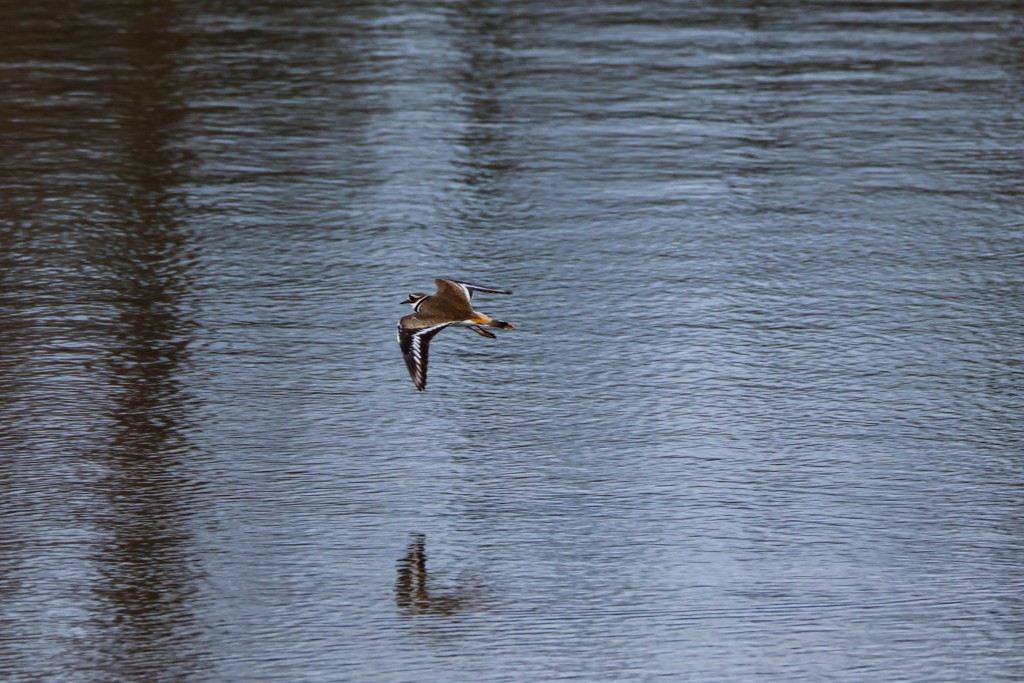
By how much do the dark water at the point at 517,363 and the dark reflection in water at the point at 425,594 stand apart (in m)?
0.02

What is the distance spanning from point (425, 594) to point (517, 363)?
2.23 m

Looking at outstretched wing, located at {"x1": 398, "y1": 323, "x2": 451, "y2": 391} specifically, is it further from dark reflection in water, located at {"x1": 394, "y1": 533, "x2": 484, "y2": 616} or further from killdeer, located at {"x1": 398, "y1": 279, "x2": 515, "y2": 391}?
dark reflection in water, located at {"x1": 394, "y1": 533, "x2": 484, "y2": 616}

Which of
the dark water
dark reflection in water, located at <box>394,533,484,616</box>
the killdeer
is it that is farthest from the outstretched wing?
dark reflection in water, located at <box>394,533,484,616</box>

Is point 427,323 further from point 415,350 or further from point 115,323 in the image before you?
point 115,323

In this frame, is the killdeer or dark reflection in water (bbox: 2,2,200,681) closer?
dark reflection in water (bbox: 2,2,200,681)

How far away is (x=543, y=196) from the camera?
9.88 meters

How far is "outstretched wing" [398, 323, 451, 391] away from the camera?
22.2 feet

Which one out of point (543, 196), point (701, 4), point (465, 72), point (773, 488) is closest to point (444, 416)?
point (773, 488)

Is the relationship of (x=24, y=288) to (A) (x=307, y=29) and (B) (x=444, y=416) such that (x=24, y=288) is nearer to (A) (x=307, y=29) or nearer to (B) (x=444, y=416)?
(B) (x=444, y=416)

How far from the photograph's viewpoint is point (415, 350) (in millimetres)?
6812

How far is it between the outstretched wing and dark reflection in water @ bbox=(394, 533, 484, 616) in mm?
1163

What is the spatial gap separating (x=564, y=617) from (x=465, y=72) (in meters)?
7.66

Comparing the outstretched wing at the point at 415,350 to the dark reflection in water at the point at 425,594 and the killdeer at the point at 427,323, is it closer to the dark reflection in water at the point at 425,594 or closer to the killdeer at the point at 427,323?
the killdeer at the point at 427,323

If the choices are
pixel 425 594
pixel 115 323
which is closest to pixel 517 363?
pixel 115 323
